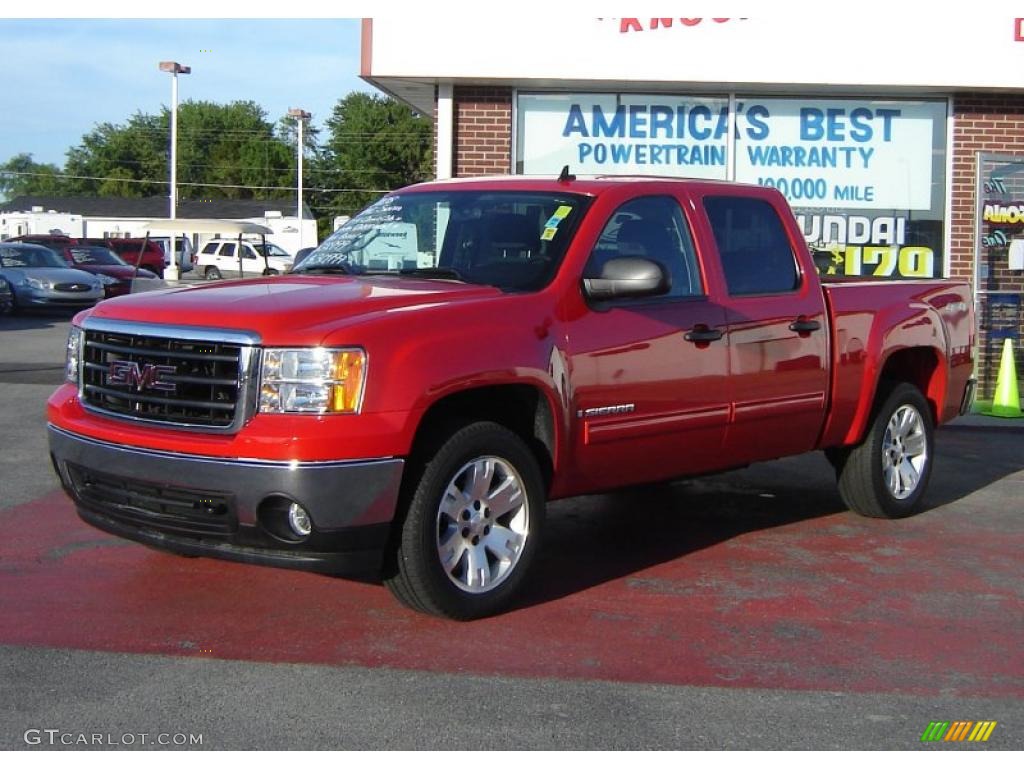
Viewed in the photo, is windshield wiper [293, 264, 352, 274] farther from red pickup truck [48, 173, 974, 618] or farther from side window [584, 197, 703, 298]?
side window [584, 197, 703, 298]

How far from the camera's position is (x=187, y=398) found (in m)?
5.21

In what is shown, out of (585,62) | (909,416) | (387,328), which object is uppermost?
(585,62)

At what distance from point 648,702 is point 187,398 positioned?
7.04 ft

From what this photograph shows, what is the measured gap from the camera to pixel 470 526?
550cm

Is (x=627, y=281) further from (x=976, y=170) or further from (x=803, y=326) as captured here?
(x=976, y=170)

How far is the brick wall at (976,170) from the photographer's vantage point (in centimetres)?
1402

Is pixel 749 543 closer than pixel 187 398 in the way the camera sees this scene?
No

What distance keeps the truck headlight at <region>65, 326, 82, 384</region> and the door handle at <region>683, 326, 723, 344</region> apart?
278 centimetres

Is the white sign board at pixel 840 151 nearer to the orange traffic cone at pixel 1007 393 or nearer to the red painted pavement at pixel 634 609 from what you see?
the orange traffic cone at pixel 1007 393

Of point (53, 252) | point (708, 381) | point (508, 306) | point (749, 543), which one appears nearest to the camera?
point (508, 306)

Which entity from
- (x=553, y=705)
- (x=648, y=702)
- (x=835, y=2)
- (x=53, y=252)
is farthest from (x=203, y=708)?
(x=53, y=252)

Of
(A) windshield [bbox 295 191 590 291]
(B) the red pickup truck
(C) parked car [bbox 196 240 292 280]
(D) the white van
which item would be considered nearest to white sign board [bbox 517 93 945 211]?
(B) the red pickup truck

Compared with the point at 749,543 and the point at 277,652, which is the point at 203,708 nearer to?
the point at 277,652

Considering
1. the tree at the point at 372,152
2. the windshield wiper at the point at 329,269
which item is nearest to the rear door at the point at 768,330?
the windshield wiper at the point at 329,269
